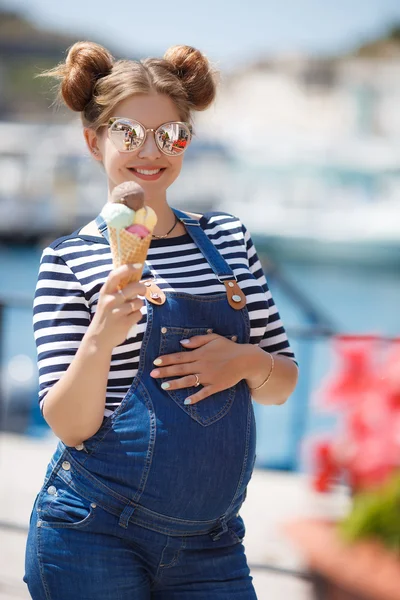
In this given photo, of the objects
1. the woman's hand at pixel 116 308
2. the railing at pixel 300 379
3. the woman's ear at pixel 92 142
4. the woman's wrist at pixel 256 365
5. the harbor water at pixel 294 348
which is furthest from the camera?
the harbor water at pixel 294 348

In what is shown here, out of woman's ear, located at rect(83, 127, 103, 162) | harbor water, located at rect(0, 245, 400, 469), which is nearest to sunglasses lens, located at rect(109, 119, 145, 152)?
woman's ear, located at rect(83, 127, 103, 162)

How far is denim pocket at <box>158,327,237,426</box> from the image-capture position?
1634mm

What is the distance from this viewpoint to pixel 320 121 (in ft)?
181

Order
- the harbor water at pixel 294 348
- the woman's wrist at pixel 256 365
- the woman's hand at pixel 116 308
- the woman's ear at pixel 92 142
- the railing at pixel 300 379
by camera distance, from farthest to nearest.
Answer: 1. the harbor water at pixel 294 348
2. the railing at pixel 300 379
3. the woman's ear at pixel 92 142
4. the woman's wrist at pixel 256 365
5. the woman's hand at pixel 116 308

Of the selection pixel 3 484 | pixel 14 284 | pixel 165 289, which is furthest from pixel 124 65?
pixel 14 284

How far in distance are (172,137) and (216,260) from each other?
26 cm

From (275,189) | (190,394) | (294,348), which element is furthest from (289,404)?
(275,189)

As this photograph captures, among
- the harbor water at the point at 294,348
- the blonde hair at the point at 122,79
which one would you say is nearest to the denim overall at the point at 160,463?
the blonde hair at the point at 122,79

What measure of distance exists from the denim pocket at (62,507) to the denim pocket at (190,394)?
0.25m

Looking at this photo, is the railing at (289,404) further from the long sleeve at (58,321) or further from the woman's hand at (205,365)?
the long sleeve at (58,321)

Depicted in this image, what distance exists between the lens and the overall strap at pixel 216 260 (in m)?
1.74

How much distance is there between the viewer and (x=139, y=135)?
5.61ft

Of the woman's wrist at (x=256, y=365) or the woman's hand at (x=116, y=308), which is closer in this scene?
the woman's hand at (x=116, y=308)

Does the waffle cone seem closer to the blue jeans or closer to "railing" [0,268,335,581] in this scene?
the blue jeans
